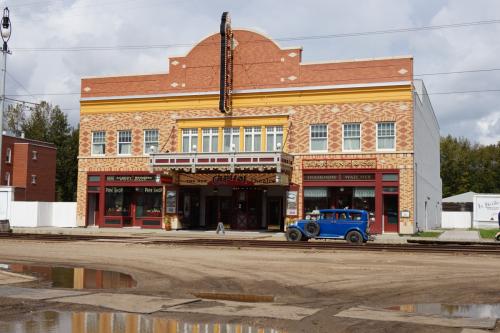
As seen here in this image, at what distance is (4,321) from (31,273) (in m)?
7.03

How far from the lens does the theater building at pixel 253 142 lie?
35.6m

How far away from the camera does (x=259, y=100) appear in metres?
38.6

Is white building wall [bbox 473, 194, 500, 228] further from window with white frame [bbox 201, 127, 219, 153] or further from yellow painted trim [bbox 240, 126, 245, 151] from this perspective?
window with white frame [bbox 201, 127, 219, 153]

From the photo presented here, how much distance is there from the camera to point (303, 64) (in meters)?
37.8

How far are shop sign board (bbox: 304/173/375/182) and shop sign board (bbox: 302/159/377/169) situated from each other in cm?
49

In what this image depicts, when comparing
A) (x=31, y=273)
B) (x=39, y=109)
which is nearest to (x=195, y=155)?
(x=31, y=273)

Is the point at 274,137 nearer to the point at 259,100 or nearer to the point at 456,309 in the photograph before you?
the point at 259,100

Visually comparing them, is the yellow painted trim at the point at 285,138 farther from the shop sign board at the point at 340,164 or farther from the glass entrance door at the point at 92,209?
the glass entrance door at the point at 92,209

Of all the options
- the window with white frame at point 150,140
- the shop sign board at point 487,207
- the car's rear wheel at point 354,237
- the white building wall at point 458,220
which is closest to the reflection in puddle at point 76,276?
the car's rear wheel at point 354,237

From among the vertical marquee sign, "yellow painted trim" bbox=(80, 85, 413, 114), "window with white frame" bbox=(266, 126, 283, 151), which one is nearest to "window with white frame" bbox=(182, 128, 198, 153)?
"yellow painted trim" bbox=(80, 85, 413, 114)

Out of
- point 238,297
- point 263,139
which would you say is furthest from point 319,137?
point 238,297

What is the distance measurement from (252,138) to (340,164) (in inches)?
244

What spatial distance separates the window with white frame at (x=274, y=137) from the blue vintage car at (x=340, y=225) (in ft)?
37.5

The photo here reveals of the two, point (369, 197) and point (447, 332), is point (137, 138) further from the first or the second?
point (447, 332)
